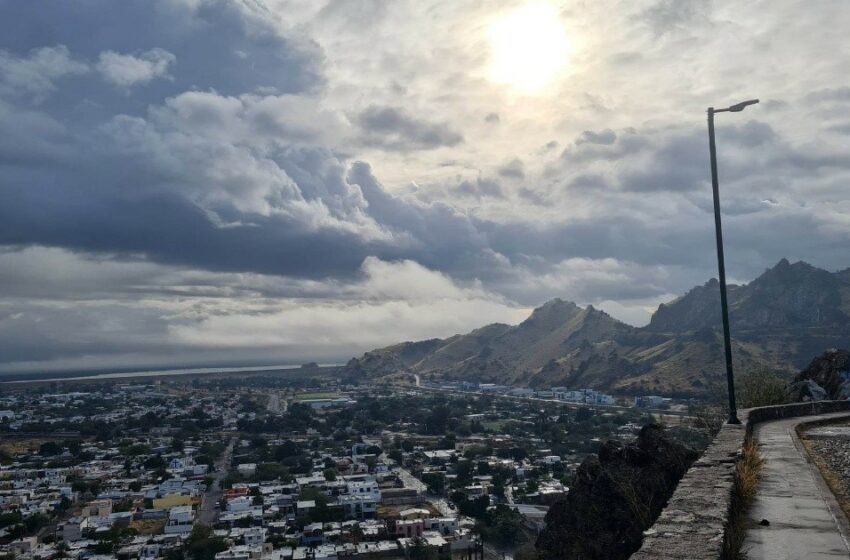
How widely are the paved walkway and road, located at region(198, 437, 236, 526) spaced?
31.4 metres

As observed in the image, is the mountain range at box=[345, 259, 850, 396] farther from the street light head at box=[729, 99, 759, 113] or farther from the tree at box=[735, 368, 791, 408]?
the street light head at box=[729, 99, 759, 113]

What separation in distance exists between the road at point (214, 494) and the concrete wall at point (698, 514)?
102ft

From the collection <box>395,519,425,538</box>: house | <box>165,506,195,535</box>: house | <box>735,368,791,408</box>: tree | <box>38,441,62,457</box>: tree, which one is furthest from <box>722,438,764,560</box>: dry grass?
<box>38,441,62,457</box>: tree

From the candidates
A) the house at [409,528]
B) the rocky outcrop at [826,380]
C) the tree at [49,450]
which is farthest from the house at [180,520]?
the tree at [49,450]

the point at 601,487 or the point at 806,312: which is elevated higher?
the point at 806,312

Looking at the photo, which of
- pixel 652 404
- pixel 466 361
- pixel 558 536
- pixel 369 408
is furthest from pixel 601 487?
pixel 466 361

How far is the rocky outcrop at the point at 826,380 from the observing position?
1761 cm

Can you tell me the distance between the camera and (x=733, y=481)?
654 centimetres

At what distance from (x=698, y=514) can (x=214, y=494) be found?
41856mm

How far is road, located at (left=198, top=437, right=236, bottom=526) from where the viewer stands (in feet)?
116

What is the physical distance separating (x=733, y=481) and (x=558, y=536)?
16.9 ft

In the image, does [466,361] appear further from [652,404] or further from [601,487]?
[601,487]

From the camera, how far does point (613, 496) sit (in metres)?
10.7

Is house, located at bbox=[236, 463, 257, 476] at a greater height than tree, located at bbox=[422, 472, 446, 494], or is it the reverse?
tree, located at bbox=[422, 472, 446, 494]
